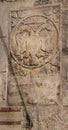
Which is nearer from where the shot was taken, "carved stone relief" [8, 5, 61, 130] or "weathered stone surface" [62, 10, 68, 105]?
"weathered stone surface" [62, 10, 68, 105]

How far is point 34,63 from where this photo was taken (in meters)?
5.91

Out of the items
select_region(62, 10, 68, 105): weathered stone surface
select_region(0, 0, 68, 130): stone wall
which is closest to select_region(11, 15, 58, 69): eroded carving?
select_region(0, 0, 68, 130): stone wall

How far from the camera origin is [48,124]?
570cm

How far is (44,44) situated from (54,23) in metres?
0.35

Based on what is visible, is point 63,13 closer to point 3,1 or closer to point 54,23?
point 54,23

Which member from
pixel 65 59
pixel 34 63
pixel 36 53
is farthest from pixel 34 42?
pixel 65 59

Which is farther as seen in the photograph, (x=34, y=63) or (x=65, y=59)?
(x=34, y=63)

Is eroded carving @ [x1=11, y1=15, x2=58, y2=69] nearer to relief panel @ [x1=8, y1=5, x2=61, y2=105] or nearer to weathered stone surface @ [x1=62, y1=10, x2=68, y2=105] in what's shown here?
relief panel @ [x1=8, y1=5, x2=61, y2=105]

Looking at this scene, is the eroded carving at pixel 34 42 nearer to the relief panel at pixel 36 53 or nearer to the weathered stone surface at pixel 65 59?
the relief panel at pixel 36 53

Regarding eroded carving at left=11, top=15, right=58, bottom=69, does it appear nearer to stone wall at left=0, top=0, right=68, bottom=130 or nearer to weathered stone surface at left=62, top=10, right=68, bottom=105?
stone wall at left=0, top=0, right=68, bottom=130

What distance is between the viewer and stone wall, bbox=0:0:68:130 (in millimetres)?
5730

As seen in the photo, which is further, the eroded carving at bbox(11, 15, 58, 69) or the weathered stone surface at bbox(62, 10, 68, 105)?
the eroded carving at bbox(11, 15, 58, 69)

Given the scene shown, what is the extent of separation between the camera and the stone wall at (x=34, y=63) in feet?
18.8

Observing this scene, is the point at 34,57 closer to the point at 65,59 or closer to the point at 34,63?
the point at 34,63
